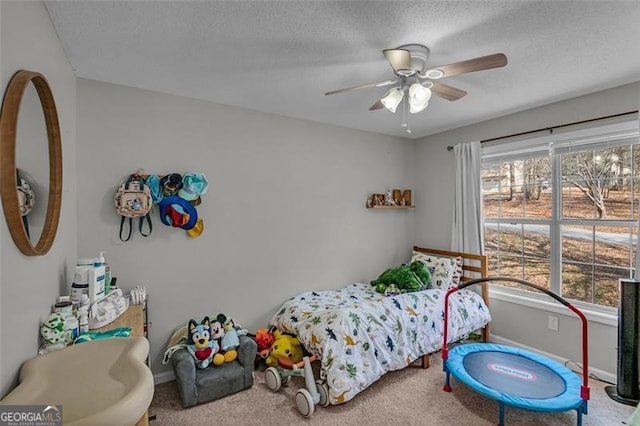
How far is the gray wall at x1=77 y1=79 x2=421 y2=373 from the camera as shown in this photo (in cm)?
244

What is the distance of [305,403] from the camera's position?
7.08ft

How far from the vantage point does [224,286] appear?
9.56 ft

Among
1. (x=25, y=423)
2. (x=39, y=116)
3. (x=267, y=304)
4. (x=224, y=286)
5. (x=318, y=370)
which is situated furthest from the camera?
(x=267, y=304)

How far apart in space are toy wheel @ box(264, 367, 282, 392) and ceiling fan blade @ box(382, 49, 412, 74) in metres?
2.36

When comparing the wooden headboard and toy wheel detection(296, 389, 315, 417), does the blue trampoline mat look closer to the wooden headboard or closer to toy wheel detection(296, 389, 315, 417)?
the wooden headboard

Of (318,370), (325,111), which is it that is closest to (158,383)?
(318,370)

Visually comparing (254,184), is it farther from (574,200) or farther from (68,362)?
(574,200)

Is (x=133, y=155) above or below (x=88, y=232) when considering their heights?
above

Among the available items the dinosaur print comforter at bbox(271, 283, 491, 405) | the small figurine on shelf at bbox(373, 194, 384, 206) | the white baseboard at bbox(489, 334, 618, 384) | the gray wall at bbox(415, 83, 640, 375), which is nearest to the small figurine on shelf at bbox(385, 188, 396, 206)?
the small figurine on shelf at bbox(373, 194, 384, 206)

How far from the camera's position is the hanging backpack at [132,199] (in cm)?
240

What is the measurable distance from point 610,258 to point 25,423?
3.93 metres

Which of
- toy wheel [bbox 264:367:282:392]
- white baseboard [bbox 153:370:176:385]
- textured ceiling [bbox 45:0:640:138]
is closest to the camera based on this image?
textured ceiling [bbox 45:0:640:138]

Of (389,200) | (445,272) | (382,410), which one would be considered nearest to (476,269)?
(445,272)

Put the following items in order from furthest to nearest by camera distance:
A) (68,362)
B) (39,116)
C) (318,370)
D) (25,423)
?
(318,370)
(39,116)
(68,362)
(25,423)
